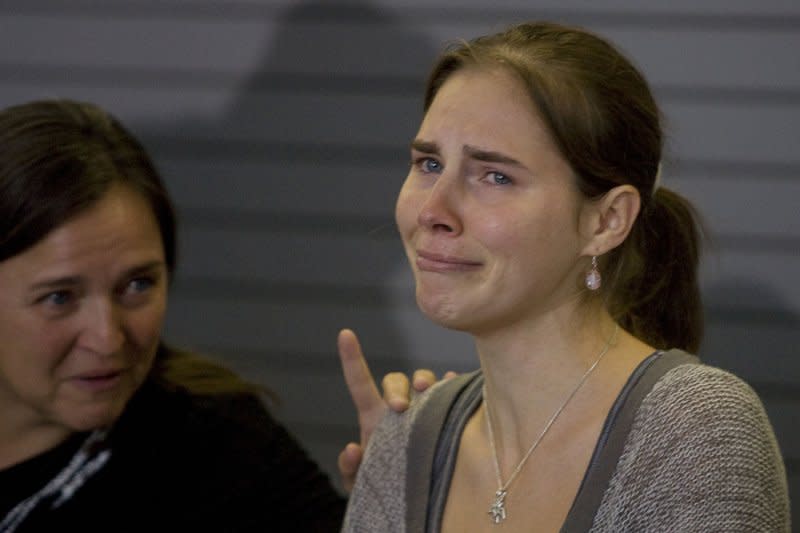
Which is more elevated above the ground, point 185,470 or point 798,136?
point 798,136

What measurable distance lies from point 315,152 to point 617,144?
5.86ft

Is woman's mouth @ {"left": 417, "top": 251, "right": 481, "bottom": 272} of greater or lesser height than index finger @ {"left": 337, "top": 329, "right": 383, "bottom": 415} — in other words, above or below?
above

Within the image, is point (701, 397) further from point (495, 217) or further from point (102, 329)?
point (102, 329)

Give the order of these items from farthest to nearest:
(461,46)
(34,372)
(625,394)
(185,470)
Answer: (185,470) → (34,372) → (461,46) → (625,394)

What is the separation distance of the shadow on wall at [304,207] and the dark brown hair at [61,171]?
0.89m

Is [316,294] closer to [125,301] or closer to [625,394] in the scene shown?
[125,301]

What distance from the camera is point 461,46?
207 centimetres

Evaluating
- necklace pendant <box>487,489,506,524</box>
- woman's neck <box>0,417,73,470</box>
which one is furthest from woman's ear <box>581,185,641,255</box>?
woman's neck <box>0,417,73,470</box>

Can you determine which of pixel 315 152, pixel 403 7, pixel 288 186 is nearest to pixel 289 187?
pixel 288 186

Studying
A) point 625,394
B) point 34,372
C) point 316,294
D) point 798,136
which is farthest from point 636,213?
point 316,294

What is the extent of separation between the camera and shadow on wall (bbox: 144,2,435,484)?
3.58 m

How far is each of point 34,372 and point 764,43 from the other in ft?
6.45

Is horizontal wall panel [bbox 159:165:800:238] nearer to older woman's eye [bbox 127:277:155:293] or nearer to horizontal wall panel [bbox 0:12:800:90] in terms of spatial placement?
horizontal wall panel [bbox 0:12:800:90]

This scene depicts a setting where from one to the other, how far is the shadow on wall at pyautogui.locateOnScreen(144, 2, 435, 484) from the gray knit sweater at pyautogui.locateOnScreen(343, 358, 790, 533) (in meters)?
1.76
